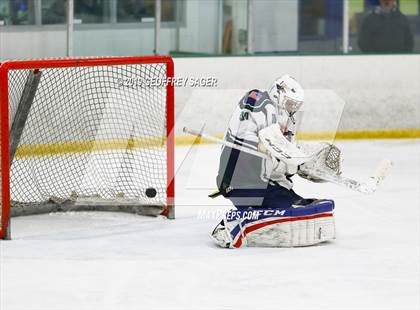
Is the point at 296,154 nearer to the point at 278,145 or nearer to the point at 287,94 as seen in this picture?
the point at 278,145

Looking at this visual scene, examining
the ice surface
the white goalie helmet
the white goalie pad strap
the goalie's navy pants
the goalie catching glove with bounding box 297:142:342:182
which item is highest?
the white goalie helmet

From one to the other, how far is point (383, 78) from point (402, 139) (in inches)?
20.5

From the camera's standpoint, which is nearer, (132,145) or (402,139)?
(132,145)

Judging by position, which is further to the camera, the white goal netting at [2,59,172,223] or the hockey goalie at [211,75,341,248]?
the white goal netting at [2,59,172,223]

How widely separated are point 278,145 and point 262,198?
1.19 feet

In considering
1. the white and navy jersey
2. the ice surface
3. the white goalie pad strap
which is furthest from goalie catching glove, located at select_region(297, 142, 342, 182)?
the ice surface

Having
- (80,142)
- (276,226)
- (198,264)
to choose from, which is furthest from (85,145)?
(198,264)

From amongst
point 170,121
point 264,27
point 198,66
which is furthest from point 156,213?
point 264,27

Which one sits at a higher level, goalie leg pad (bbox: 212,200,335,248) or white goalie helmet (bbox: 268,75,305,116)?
white goalie helmet (bbox: 268,75,305,116)

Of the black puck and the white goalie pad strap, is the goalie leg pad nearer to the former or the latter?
the white goalie pad strap

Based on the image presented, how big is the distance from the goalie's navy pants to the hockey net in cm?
92

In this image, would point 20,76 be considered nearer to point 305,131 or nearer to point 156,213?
point 156,213

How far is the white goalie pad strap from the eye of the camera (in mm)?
6133

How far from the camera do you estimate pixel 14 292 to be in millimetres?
5391
